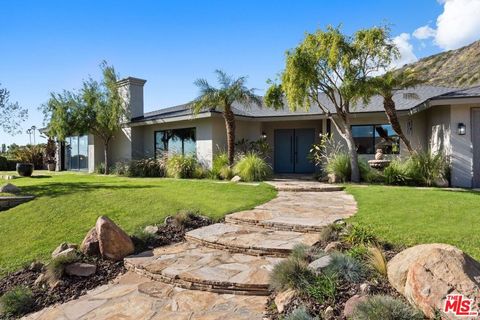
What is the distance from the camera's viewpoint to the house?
1192 cm

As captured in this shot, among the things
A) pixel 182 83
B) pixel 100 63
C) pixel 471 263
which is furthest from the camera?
pixel 100 63

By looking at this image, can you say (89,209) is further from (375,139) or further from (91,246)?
(375,139)

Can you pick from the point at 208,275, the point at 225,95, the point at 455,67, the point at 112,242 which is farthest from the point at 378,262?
the point at 455,67

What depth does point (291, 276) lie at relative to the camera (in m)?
4.38

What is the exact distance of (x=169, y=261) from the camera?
5586 millimetres

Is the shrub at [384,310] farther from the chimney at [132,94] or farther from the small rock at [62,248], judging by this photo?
the chimney at [132,94]

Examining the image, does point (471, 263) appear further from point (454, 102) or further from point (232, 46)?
point (232, 46)

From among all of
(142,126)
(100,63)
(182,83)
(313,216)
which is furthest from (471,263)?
(100,63)

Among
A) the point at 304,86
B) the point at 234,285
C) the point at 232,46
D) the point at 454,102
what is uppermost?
the point at 232,46

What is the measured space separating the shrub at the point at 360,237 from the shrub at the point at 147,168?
12930 mm

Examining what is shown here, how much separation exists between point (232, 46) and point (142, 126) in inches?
335

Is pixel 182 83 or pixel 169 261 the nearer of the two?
pixel 169 261

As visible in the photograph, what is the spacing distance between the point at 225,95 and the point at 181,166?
3.88m

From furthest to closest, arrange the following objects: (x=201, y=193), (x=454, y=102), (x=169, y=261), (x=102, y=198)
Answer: (x=454, y=102) → (x=201, y=193) → (x=102, y=198) → (x=169, y=261)
